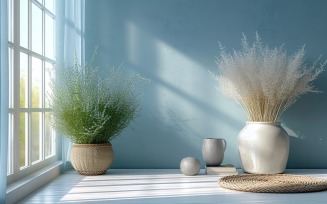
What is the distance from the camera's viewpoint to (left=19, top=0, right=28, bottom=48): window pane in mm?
2721

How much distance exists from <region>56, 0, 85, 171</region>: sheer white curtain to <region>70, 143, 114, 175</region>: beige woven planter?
24cm

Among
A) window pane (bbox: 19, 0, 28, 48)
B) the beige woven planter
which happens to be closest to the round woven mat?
the beige woven planter

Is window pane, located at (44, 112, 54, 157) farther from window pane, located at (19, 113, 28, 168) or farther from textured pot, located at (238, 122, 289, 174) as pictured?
textured pot, located at (238, 122, 289, 174)

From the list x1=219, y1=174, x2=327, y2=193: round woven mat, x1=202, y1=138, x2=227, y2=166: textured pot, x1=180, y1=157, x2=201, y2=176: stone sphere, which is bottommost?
x1=219, y1=174, x2=327, y2=193: round woven mat

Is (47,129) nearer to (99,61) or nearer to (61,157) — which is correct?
(61,157)

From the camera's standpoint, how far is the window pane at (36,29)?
2959 millimetres

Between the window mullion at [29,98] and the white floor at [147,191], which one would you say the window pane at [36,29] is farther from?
the white floor at [147,191]

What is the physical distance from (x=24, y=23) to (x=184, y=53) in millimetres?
1232

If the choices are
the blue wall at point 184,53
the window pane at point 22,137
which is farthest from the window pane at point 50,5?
the window pane at point 22,137

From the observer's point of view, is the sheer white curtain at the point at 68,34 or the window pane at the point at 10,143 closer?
the window pane at the point at 10,143

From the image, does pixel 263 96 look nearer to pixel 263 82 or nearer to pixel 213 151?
pixel 263 82

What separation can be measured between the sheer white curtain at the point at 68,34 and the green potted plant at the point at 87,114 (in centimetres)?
15

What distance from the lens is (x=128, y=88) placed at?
10.8 ft

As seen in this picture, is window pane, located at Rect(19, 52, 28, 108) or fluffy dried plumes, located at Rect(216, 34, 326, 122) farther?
fluffy dried plumes, located at Rect(216, 34, 326, 122)
